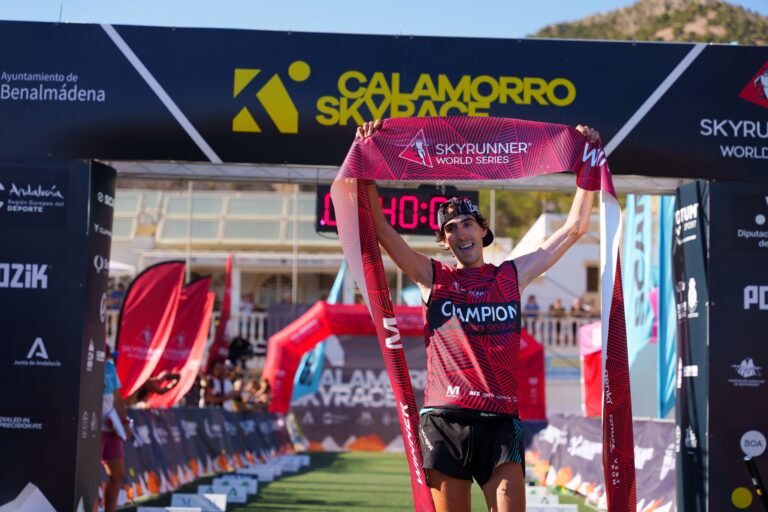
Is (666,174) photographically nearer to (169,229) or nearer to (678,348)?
(678,348)

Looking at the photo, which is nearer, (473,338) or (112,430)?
(473,338)

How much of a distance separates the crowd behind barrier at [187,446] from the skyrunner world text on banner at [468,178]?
693 cm

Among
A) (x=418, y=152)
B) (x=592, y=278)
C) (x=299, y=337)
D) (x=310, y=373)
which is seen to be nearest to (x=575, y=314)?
(x=310, y=373)

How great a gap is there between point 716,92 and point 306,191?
141 feet

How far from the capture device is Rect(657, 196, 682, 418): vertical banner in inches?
568

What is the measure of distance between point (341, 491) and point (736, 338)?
755 cm

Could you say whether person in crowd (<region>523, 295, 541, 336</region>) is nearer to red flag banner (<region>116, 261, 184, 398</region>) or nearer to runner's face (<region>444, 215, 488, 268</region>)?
red flag banner (<region>116, 261, 184, 398</region>)

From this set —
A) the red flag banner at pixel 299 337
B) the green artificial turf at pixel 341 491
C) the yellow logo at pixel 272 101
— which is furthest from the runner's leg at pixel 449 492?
the red flag banner at pixel 299 337

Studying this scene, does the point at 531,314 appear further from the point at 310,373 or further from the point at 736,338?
the point at 736,338

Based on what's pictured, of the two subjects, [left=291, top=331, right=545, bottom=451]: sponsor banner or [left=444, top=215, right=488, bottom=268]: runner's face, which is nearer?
[left=444, top=215, right=488, bottom=268]: runner's face

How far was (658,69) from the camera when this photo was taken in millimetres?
9367

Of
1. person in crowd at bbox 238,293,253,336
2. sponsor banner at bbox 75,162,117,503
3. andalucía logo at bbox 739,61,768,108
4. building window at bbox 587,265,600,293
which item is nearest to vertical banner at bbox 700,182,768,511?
andalucía logo at bbox 739,61,768,108

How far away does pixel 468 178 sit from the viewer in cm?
714

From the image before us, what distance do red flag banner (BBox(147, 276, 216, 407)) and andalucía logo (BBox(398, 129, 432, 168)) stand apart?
11.0 metres
